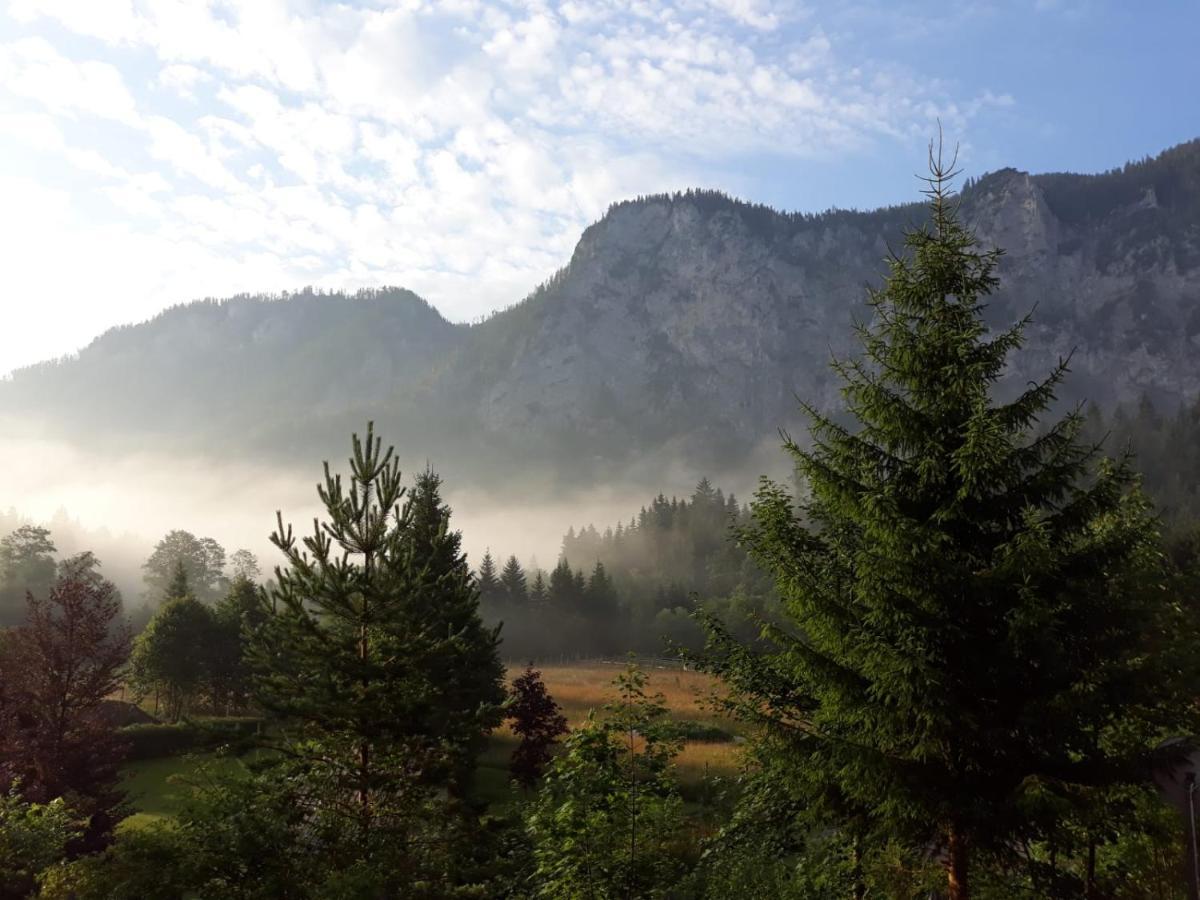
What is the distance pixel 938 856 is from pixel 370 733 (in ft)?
31.1

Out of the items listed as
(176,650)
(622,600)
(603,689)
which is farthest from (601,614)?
(176,650)

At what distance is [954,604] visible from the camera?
382 inches

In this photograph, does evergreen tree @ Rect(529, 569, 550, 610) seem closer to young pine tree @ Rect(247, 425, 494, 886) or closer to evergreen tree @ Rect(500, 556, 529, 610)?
evergreen tree @ Rect(500, 556, 529, 610)

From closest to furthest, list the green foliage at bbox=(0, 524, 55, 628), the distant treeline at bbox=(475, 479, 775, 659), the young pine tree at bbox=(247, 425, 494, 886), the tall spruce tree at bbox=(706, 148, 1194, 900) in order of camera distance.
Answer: the tall spruce tree at bbox=(706, 148, 1194, 900), the young pine tree at bbox=(247, 425, 494, 886), the green foliage at bbox=(0, 524, 55, 628), the distant treeline at bbox=(475, 479, 775, 659)

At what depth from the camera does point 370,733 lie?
12641mm

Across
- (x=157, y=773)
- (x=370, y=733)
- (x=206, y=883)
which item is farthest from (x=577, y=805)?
(x=157, y=773)

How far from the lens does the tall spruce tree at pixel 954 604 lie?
30.3ft

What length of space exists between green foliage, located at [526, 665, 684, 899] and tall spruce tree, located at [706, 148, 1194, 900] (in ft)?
6.52

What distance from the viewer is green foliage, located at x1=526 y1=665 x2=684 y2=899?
10844 millimetres

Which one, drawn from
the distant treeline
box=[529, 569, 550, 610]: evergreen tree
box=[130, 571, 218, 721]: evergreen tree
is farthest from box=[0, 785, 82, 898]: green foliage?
box=[529, 569, 550, 610]: evergreen tree

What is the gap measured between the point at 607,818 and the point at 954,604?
617 cm

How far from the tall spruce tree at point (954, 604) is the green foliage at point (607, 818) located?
199 centimetres

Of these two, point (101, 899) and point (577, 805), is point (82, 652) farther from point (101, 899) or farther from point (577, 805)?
point (577, 805)

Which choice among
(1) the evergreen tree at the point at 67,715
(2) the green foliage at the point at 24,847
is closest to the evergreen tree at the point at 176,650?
(1) the evergreen tree at the point at 67,715
